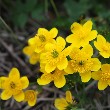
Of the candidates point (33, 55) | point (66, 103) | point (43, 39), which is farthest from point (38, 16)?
point (66, 103)

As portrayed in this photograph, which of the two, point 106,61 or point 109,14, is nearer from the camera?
point 106,61

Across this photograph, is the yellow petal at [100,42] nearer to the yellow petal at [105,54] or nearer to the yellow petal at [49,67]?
the yellow petal at [105,54]

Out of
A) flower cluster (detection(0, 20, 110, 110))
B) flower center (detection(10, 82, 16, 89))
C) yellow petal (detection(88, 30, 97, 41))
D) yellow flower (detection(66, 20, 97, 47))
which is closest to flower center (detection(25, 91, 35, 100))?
flower cluster (detection(0, 20, 110, 110))

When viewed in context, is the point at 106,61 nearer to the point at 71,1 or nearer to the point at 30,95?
the point at 30,95

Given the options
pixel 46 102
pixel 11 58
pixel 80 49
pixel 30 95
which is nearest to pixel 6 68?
pixel 11 58

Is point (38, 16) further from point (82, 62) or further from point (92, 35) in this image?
point (82, 62)

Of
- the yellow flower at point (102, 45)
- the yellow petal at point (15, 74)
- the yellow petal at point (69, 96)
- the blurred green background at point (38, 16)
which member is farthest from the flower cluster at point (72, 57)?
the blurred green background at point (38, 16)

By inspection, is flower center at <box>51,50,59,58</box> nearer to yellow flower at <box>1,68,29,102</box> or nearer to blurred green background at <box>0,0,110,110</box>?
yellow flower at <box>1,68,29,102</box>
